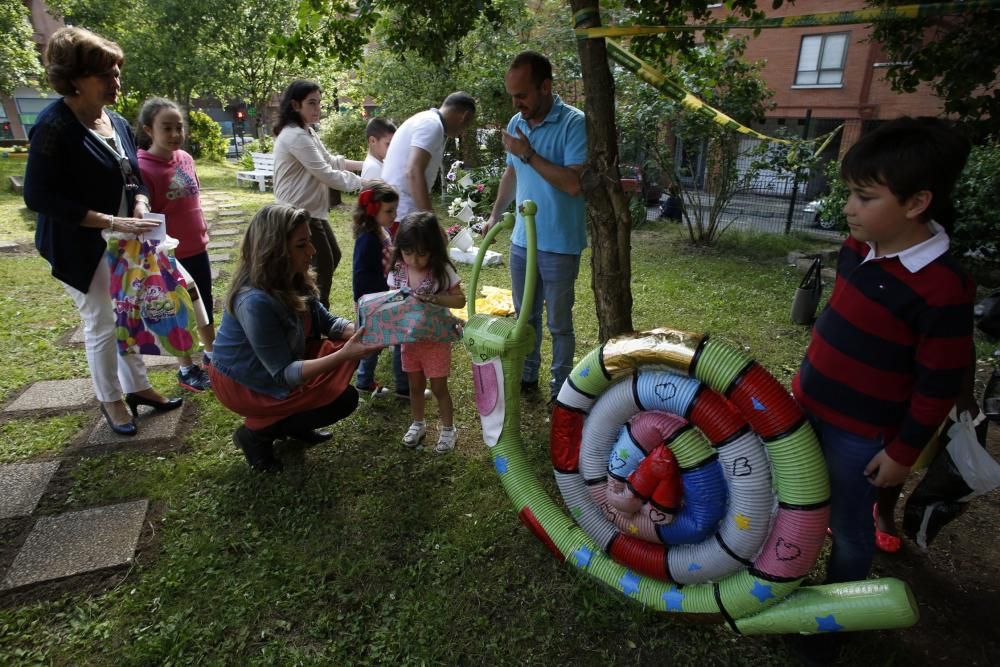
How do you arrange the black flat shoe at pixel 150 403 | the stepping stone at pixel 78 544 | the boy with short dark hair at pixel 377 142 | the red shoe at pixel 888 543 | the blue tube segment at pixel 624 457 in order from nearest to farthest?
the blue tube segment at pixel 624 457 < the stepping stone at pixel 78 544 < the red shoe at pixel 888 543 < the black flat shoe at pixel 150 403 < the boy with short dark hair at pixel 377 142

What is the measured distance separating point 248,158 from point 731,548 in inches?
688

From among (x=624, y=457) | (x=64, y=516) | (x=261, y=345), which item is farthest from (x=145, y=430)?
(x=624, y=457)

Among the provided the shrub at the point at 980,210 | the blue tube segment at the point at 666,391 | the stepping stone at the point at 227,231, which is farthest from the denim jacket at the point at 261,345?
the shrub at the point at 980,210

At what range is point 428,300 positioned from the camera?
8.80 feet

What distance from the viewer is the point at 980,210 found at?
5.70 m

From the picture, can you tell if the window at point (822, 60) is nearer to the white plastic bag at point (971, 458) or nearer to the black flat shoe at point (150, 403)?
the white plastic bag at point (971, 458)

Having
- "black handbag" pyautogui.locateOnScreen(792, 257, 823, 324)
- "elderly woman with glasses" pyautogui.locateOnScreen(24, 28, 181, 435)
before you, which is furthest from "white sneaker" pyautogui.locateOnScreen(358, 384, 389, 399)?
"black handbag" pyautogui.locateOnScreen(792, 257, 823, 324)

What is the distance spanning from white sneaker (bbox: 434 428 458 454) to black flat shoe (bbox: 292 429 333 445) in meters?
0.60

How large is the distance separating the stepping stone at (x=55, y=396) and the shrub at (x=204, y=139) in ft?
59.4

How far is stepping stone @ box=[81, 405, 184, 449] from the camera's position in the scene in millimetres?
2988

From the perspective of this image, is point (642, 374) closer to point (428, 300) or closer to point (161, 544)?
point (428, 300)

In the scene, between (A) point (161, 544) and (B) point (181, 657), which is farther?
(A) point (161, 544)

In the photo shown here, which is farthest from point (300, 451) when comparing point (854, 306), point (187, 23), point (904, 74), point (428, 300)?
point (187, 23)

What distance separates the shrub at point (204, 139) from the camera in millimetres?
19062
